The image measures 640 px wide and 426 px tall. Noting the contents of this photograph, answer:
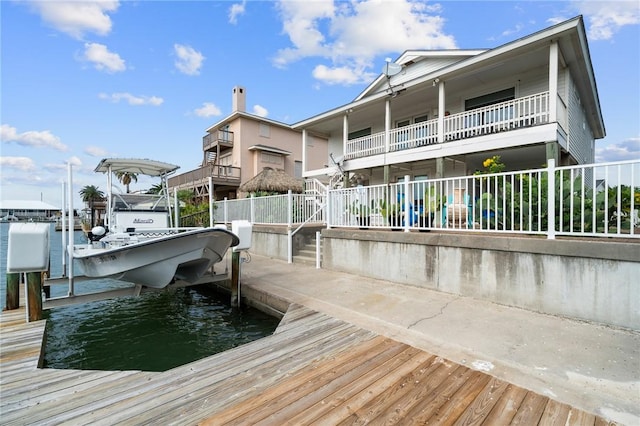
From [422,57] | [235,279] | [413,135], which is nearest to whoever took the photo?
[235,279]

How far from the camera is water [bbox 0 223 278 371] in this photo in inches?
155

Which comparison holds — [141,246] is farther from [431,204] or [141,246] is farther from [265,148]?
[265,148]

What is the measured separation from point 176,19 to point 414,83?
7.53 metres

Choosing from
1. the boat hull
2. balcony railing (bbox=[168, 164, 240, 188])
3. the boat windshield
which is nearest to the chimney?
balcony railing (bbox=[168, 164, 240, 188])

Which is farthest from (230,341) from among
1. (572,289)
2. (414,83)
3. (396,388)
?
(414,83)

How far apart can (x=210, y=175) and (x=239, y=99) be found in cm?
660

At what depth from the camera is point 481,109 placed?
894 centimetres

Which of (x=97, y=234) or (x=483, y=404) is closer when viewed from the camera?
(x=483, y=404)

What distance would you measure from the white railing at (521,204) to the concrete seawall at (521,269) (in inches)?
12.1

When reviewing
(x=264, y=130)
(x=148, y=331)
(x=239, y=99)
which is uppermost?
(x=239, y=99)

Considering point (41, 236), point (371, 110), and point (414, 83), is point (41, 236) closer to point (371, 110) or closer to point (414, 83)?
point (414, 83)

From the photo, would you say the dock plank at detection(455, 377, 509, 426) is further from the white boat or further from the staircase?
the staircase

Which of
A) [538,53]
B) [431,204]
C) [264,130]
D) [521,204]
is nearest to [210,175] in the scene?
[264,130]

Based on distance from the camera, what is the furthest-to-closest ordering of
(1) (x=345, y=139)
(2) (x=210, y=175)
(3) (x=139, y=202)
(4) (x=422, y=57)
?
(2) (x=210, y=175)
(1) (x=345, y=139)
(4) (x=422, y=57)
(3) (x=139, y=202)
